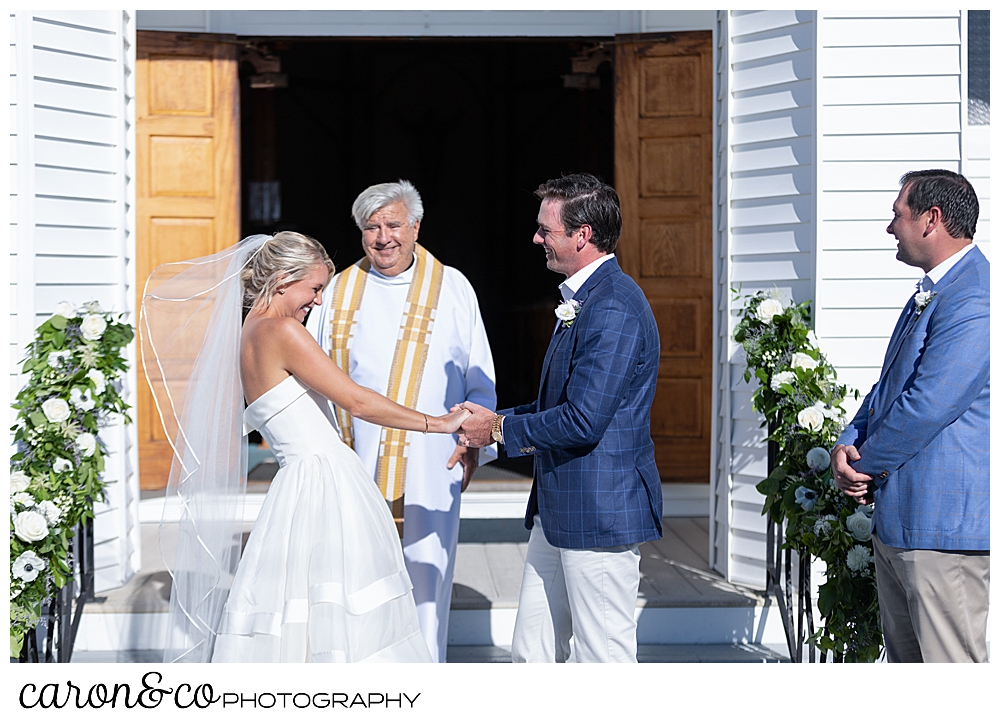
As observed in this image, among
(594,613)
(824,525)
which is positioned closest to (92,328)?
(594,613)

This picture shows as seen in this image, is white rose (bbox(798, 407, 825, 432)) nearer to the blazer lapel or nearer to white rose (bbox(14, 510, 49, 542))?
the blazer lapel

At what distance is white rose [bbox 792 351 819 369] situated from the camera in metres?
3.58

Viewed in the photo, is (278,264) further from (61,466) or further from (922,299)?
(922,299)

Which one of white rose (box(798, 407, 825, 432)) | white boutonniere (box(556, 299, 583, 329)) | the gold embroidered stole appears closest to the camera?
white boutonniere (box(556, 299, 583, 329))

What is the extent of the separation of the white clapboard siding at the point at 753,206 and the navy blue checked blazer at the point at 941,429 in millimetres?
1669

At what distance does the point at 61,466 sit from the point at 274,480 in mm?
1128

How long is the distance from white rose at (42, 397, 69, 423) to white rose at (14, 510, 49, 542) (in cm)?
44

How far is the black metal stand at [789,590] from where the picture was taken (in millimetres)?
3361

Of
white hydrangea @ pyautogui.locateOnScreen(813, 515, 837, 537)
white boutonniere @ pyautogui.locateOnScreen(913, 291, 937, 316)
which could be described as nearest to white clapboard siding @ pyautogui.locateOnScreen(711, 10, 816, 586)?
white hydrangea @ pyautogui.locateOnScreen(813, 515, 837, 537)

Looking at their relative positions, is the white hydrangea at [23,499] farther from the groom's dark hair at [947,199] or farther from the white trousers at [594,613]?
the groom's dark hair at [947,199]

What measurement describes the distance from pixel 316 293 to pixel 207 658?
48.4 inches

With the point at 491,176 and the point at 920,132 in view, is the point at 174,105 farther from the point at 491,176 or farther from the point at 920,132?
the point at 491,176

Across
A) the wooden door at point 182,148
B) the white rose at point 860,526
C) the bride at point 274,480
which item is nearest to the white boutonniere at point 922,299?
the white rose at point 860,526

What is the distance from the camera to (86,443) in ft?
11.5
